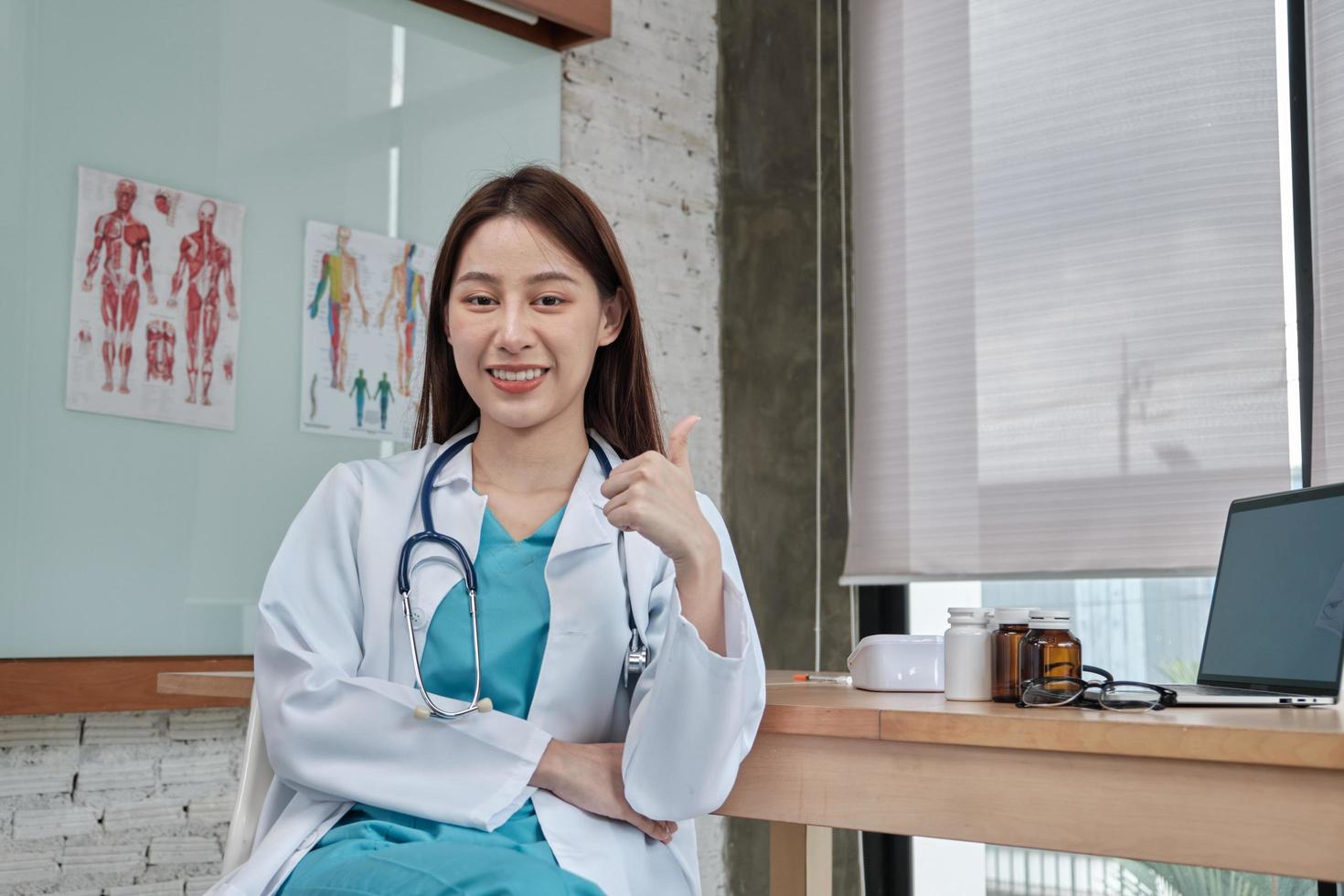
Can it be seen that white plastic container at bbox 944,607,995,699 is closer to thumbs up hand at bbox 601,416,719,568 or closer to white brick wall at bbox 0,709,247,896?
thumbs up hand at bbox 601,416,719,568

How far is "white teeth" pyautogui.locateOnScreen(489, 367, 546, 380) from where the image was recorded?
1.57 m

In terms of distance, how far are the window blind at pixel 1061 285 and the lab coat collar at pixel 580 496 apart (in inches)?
60.9

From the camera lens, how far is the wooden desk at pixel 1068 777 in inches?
45.9

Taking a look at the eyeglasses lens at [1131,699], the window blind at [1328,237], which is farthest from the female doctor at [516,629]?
the window blind at [1328,237]

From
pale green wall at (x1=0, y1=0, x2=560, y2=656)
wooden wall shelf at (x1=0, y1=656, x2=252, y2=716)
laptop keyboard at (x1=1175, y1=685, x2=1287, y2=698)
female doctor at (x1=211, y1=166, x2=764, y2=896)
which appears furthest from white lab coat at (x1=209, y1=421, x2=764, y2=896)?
pale green wall at (x1=0, y1=0, x2=560, y2=656)

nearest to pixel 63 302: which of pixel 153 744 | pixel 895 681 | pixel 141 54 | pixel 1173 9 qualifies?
pixel 141 54

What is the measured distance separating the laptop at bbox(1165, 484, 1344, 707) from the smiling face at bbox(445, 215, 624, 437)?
2.70 feet

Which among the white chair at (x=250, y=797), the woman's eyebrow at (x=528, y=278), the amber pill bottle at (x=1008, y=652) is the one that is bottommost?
the white chair at (x=250, y=797)

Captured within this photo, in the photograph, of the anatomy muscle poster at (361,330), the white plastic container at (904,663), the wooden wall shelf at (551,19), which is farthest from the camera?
the wooden wall shelf at (551,19)

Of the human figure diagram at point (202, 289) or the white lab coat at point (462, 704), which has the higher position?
the human figure diagram at point (202, 289)

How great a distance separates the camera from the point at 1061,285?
2971mm

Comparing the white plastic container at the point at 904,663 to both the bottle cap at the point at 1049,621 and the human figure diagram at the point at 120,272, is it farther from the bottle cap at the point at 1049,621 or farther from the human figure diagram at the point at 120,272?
the human figure diagram at the point at 120,272

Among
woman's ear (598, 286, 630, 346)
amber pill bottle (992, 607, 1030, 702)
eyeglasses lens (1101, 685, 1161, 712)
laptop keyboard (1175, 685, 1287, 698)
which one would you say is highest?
woman's ear (598, 286, 630, 346)

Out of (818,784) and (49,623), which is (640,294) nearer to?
(49,623)
